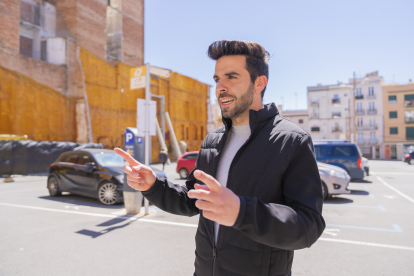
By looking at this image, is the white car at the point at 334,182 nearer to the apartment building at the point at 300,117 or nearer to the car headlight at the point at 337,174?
the car headlight at the point at 337,174

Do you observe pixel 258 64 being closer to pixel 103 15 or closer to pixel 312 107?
pixel 103 15

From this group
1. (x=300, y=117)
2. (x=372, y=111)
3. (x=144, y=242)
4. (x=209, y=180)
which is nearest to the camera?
(x=209, y=180)

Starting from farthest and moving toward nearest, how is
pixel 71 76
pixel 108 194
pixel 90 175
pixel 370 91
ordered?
pixel 370 91
pixel 71 76
pixel 90 175
pixel 108 194

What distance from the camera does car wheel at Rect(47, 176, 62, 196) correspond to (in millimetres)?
9656

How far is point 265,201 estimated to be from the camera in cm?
142

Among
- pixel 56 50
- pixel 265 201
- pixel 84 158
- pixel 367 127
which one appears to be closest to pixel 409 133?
pixel 367 127

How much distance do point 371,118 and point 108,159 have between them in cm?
5768

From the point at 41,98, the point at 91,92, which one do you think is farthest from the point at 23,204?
the point at 91,92

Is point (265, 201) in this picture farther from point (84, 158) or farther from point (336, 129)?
point (336, 129)

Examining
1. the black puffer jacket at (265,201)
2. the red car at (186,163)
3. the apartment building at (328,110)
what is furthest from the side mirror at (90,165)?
the apartment building at (328,110)

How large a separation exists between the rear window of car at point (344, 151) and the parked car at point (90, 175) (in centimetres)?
682

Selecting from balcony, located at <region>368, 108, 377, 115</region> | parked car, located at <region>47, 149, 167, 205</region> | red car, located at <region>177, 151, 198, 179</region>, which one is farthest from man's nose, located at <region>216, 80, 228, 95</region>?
balcony, located at <region>368, 108, 377, 115</region>

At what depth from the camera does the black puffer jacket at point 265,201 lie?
1.13m

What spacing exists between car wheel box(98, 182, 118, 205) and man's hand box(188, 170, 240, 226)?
7.65 metres
